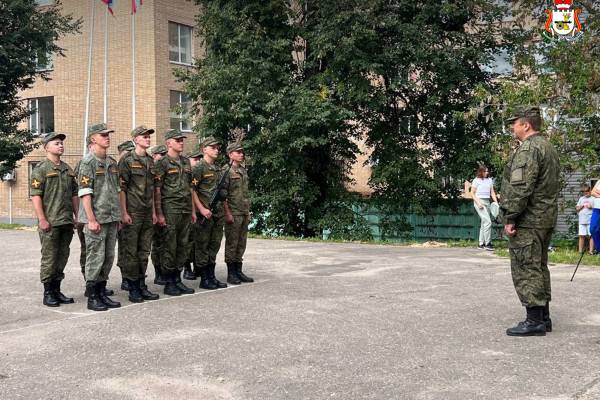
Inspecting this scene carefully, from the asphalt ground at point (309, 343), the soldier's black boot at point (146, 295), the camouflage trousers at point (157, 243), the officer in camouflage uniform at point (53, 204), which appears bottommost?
the asphalt ground at point (309, 343)

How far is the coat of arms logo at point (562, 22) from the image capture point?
15.5 meters

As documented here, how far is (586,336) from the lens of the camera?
6.05 metres

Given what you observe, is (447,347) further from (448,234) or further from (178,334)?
(448,234)

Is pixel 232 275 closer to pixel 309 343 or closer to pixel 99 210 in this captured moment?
pixel 99 210

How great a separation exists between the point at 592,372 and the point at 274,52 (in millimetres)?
14393

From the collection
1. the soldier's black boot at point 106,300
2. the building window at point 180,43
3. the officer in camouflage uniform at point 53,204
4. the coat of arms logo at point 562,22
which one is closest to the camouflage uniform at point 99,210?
the soldier's black boot at point 106,300

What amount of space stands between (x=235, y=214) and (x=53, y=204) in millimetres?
2437

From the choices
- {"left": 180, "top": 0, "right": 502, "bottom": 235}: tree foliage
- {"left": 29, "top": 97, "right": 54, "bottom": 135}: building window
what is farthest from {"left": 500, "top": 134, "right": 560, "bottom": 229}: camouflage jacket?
{"left": 29, "top": 97, "right": 54, "bottom": 135}: building window

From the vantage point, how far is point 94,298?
7574mm

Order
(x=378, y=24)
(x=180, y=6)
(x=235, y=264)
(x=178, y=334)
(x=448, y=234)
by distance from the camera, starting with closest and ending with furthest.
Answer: (x=178, y=334), (x=235, y=264), (x=378, y=24), (x=448, y=234), (x=180, y=6)

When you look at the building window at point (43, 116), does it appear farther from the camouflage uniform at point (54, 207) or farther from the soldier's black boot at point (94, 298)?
the soldier's black boot at point (94, 298)

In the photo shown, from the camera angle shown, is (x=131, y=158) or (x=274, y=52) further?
(x=274, y=52)

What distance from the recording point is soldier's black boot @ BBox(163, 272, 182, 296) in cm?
838

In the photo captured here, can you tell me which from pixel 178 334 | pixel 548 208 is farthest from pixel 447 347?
pixel 178 334
